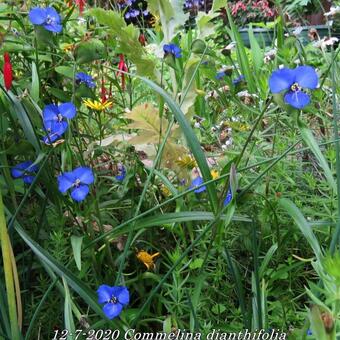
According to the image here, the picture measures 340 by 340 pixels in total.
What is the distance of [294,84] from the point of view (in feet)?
3.05

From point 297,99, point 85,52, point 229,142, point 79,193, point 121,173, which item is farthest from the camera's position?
point 229,142

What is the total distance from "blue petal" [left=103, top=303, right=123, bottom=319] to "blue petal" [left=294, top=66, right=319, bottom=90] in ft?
1.41

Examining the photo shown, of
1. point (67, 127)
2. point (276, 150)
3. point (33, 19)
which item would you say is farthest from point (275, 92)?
point (276, 150)

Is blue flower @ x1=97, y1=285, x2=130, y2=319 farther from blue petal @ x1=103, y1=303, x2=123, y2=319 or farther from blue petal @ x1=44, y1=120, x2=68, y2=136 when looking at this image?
blue petal @ x1=44, y1=120, x2=68, y2=136

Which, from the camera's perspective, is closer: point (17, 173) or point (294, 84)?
point (294, 84)

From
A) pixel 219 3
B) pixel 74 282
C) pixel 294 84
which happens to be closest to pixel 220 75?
pixel 219 3

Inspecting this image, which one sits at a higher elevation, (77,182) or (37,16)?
(37,16)

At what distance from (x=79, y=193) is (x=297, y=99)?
1.27 ft

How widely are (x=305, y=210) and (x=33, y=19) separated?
62 cm

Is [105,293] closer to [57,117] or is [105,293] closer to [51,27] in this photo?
[57,117]

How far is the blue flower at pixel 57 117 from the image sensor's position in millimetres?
1091

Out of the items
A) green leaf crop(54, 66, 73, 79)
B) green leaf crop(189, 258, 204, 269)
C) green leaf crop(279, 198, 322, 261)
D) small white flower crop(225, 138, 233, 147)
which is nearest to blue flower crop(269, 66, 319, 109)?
green leaf crop(279, 198, 322, 261)

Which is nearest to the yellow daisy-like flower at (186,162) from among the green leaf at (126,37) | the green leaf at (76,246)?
the green leaf at (126,37)

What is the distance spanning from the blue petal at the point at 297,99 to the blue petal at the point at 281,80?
1 cm
